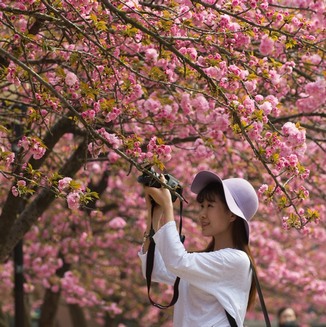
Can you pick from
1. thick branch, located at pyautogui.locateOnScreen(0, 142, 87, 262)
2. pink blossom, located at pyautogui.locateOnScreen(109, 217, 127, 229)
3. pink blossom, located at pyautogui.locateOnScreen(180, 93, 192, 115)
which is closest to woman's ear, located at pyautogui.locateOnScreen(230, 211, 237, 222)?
pink blossom, located at pyautogui.locateOnScreen(180, 93, 192, 115)

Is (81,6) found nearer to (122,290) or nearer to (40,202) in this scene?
(40,202)

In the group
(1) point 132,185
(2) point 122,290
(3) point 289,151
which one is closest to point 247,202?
Answer: (3) point 289,151

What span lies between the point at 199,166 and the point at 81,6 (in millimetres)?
5759

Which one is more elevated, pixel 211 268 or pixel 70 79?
pixel 70 79

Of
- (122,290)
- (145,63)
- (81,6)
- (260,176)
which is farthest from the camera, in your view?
(122,290)

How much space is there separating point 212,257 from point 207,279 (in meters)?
0.10

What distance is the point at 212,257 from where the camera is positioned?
3.96 m

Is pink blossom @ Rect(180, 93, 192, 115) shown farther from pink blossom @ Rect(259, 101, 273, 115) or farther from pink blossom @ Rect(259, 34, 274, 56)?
pink blossom @ Rect(259, 101, 273, 115)

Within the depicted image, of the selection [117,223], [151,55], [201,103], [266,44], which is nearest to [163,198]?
[151,55]

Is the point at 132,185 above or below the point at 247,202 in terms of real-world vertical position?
above

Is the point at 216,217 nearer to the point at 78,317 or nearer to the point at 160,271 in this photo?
the point at 160,271

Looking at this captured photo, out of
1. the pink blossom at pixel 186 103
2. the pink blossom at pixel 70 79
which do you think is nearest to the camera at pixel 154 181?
the pink blossom at pixel 70 79

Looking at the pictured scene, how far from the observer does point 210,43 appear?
5.73m

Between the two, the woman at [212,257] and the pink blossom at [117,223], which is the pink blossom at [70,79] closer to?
the woman at [212,257]
